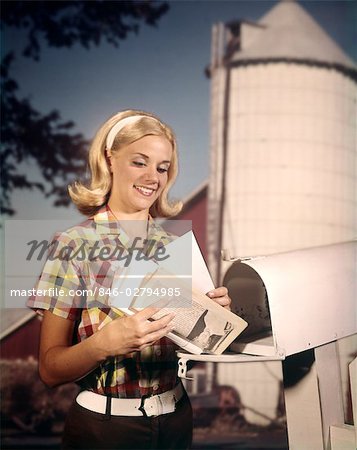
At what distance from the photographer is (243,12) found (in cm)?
360

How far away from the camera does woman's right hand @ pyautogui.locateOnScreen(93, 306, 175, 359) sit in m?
1.18

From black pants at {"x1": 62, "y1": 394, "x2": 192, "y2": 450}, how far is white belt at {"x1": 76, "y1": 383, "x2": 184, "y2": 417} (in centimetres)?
1

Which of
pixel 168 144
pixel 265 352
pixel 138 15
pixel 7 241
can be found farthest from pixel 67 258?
pixel 138 15

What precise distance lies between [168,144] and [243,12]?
248 centimetres

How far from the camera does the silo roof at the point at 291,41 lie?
11.7 ft

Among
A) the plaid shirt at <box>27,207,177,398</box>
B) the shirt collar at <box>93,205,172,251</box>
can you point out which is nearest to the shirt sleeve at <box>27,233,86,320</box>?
the plaid shirt at <box>27,207,177,398</box>

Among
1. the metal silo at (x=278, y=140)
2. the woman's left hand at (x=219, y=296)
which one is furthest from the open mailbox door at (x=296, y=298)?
the metal silo at (x=278, y=140)

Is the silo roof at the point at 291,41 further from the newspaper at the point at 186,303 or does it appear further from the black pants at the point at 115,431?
the black pants at the point at 115,431

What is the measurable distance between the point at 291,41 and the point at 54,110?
174cm

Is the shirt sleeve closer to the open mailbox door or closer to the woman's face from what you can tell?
the woman's face

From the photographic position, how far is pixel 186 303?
1.28 metres

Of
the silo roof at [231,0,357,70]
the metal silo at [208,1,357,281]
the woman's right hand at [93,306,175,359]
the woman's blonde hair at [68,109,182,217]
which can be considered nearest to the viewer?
the woman's right hand at [93,306,175,359]

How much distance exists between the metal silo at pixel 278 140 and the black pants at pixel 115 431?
2.51 metres

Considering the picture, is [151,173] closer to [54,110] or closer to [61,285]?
[61,285]
